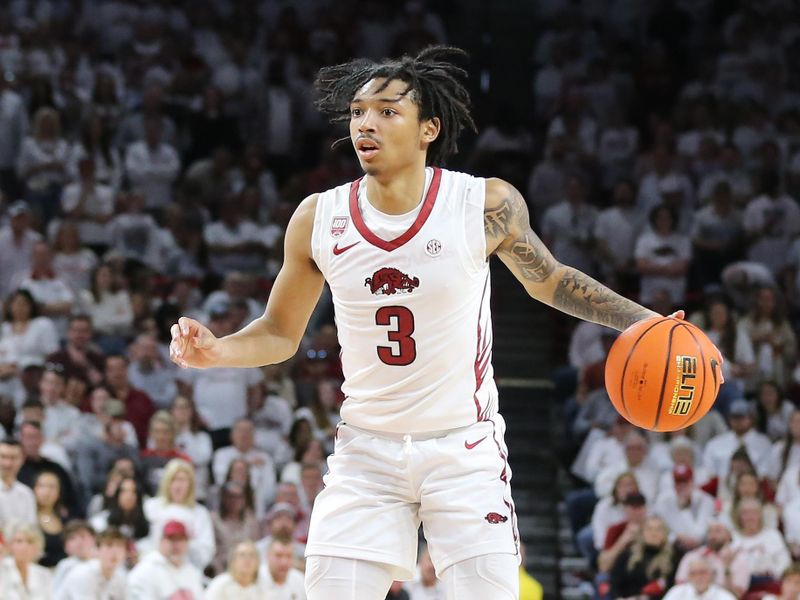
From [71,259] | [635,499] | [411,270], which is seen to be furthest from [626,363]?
[71,259]

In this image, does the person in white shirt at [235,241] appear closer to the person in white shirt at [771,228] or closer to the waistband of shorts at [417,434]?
the person in white shirt at [771,228]

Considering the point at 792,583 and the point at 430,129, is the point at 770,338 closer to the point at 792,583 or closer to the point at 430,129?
the point at 792,583

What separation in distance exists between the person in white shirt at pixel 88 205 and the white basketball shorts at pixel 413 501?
843 cm

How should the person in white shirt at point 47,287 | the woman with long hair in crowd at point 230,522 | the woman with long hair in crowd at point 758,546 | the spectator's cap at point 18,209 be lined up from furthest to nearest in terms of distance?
1. the spectator's cap at point 18,209
2. the person in white shirt at point 47,287
3. the woman with long hair in crowd at point 230,522
4. the woman with long hair in crowd at point 758,546

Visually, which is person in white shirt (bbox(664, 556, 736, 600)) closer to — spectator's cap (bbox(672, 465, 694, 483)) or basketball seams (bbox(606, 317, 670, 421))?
spectator's cap (bbox(672, 465, 694, 483))

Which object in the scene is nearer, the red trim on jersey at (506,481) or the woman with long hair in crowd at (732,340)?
the red trim on jersey at (506,481)

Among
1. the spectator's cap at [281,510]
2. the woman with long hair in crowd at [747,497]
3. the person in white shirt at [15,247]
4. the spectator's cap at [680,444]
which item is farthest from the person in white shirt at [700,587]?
the person in white shirt at [15,247]

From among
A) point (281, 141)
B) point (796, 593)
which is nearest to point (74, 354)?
point (281, 141)

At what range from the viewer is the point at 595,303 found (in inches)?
173

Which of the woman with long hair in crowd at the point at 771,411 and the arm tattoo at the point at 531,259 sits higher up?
the arm tattoo at the point at 531,259

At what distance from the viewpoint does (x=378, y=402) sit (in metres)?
4.27

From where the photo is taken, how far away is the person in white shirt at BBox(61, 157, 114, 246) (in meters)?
12.2

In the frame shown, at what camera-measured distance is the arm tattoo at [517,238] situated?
4.34 metres

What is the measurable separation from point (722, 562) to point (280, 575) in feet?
9.92
